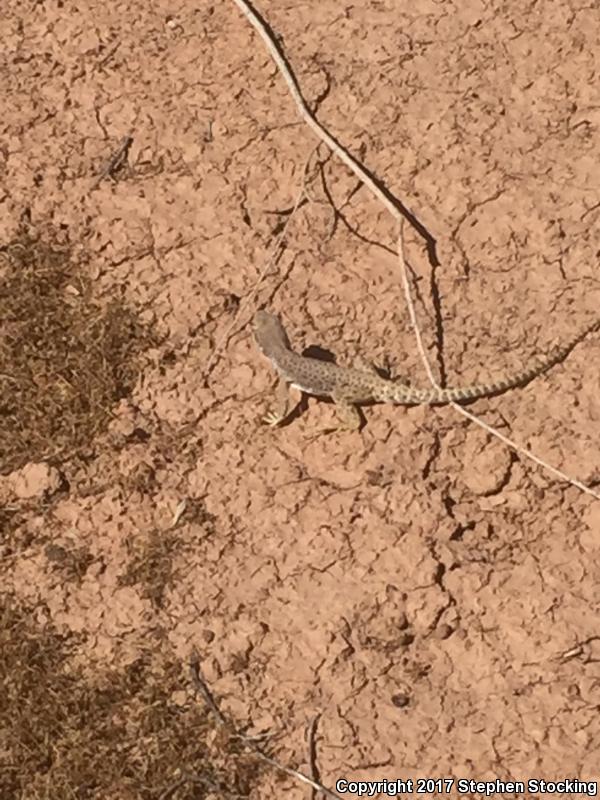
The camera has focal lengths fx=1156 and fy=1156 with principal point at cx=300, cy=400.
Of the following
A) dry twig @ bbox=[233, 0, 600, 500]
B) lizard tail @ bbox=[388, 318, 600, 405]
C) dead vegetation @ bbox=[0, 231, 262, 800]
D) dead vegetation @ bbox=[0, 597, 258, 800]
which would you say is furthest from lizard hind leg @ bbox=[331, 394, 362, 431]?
dead vegetation @ bbox=[0, 597, 258, 800]

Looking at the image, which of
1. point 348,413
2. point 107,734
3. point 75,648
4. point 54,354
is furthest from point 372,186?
point 107,734

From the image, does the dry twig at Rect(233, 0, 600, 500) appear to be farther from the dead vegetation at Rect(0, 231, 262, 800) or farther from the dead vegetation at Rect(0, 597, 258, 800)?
the dead vegetation at Rect(0, 597, 258, 800)

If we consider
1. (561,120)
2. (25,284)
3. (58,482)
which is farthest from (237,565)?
(561,120)

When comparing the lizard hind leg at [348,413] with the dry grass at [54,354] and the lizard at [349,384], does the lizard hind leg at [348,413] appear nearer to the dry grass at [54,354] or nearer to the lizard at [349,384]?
the lizard at [349,384]

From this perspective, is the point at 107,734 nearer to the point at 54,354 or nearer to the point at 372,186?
the point at 54,354

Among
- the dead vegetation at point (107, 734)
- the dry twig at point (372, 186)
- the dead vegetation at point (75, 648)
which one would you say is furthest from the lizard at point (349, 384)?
the dead vegetation at point (107, 734)

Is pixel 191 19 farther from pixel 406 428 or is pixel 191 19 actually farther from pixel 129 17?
pixel 406 428
